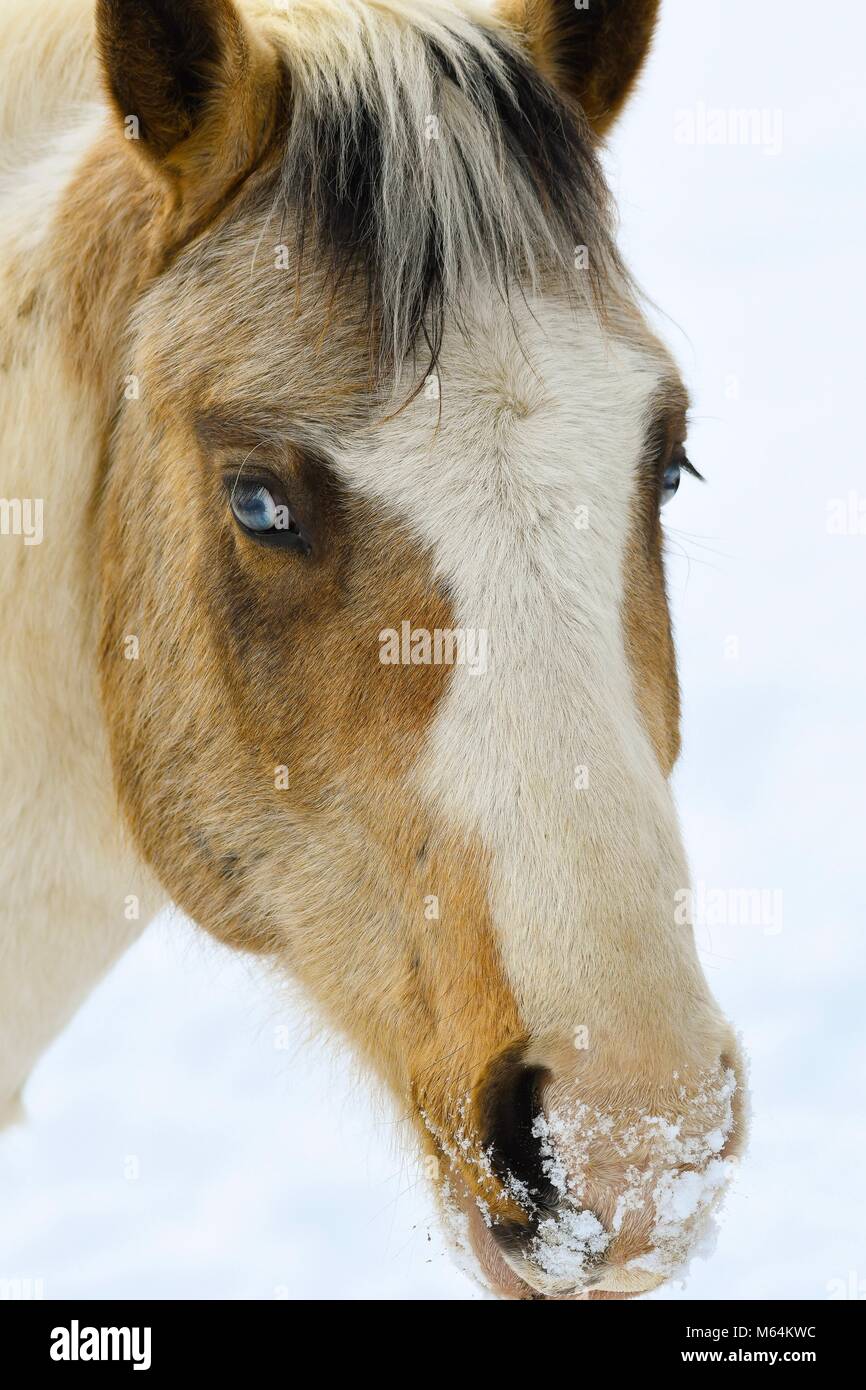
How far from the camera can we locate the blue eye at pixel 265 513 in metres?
2.20

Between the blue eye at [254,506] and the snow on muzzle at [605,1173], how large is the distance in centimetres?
103

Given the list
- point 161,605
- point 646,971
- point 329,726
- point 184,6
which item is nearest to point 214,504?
point 161,605

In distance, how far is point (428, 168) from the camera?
223 cm

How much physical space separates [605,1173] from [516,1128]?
0.51 ft

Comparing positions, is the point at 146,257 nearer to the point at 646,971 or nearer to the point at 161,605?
the point at 161,605

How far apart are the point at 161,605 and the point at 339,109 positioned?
101 cm

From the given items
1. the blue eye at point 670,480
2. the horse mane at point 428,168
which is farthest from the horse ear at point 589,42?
the blue eye at point 670,480

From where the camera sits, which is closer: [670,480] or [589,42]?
[670,480]

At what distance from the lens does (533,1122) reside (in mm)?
1833

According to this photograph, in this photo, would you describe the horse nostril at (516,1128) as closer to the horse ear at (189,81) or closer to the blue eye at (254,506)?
the blue eye at (254,506)
